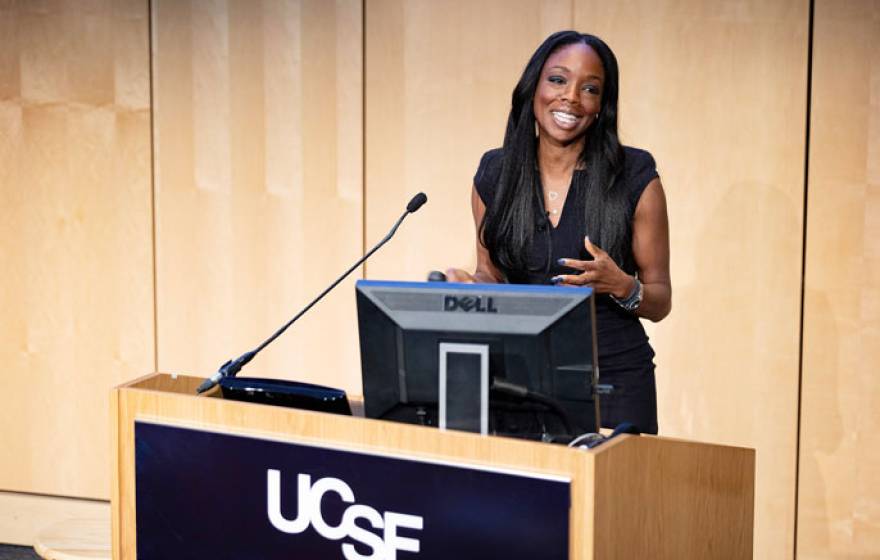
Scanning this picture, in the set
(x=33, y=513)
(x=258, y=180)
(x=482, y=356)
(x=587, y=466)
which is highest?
(x=258, y=180)

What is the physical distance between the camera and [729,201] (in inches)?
148

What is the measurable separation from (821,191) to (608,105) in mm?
1248

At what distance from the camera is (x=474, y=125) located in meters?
4.01

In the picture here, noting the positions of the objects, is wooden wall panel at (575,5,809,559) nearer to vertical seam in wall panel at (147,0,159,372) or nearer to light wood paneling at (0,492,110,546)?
vertical seam in wall panel at (147,0,159,372)

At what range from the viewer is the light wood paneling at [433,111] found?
13.0 ft

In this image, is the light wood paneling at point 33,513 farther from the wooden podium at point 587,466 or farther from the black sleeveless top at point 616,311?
the black sleeveless top at point 616,311

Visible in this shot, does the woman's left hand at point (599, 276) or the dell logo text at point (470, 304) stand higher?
the woman's left hand at point (599, 276)

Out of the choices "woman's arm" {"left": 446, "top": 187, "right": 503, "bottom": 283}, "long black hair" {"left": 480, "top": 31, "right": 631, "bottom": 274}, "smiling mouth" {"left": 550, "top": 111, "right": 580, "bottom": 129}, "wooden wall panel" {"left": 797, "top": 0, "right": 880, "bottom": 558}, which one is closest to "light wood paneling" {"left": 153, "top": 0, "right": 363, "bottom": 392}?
"woman's arm" {"left": 446, "top": 187, "right": 503, "bottom": 283}

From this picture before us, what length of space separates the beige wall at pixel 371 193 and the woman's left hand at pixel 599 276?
4.67 ft

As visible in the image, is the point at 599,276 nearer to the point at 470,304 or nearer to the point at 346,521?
the point at 470,304

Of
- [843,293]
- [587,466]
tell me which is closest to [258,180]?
[843,293]

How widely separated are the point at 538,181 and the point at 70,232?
92.1 inches

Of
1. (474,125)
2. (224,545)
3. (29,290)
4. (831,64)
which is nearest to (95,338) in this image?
(29,290)

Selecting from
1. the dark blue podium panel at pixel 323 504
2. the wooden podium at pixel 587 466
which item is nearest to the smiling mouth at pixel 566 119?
the wooden podium at pixel 587 466
